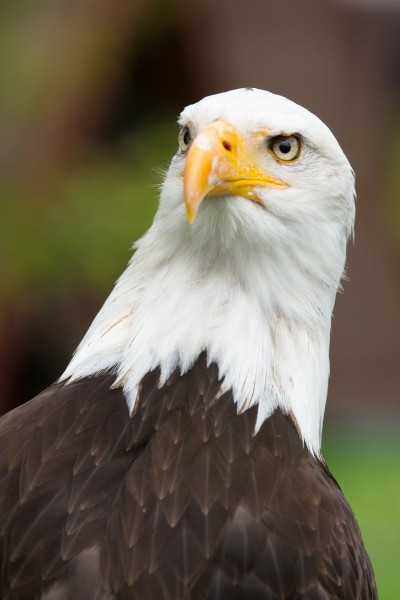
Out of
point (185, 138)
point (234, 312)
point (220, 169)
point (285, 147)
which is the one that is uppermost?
point (285, 147)

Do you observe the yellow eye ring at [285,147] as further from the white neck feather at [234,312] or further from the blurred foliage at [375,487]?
the blurred foliage at [375,487]

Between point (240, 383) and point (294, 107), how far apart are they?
3.06 ft

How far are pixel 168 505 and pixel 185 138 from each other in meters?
1.28

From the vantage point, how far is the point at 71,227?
872 cm

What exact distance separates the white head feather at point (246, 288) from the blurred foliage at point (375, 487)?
4206 millimetres

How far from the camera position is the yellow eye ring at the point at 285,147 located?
3.79 metres

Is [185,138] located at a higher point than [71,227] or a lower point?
lower

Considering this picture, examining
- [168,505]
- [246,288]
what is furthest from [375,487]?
[168,505]

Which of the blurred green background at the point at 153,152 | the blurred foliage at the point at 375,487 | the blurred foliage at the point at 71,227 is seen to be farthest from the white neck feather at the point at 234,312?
the blurred foliage at the point at 71,227

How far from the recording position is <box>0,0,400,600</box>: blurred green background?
28.5 feet

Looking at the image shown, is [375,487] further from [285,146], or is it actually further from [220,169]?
[220,169]

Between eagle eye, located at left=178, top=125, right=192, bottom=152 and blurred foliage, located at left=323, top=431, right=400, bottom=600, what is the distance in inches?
177

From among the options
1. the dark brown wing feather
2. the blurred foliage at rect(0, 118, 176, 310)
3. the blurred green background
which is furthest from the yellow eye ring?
the blurred foliage at rect(0, 118, 176, 310)

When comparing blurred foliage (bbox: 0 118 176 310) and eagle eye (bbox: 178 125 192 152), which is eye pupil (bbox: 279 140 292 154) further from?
blurred foliage (bbox: 0 118 176 310)
